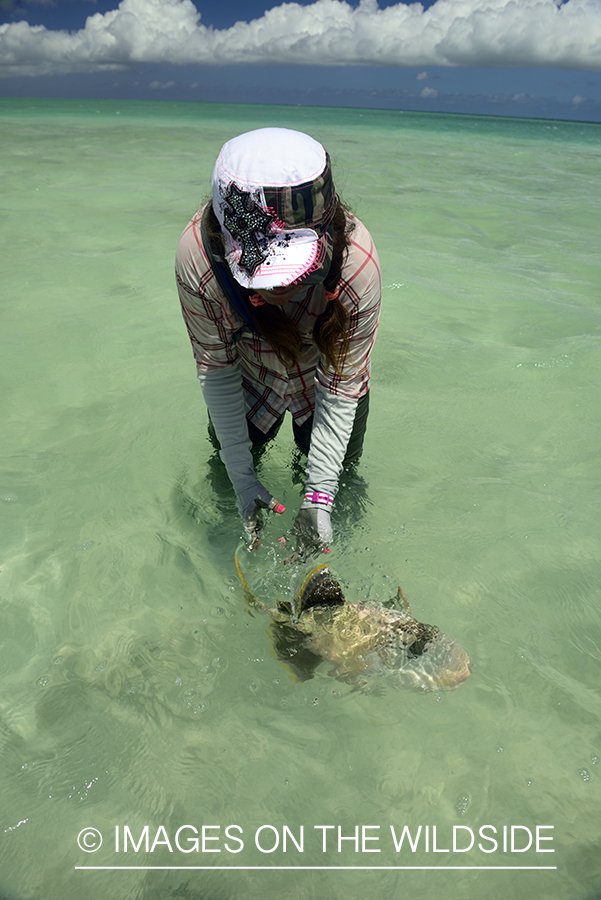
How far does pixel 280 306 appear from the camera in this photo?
185cm

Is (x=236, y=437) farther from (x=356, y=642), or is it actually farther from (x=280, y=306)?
(x=356, y=642)

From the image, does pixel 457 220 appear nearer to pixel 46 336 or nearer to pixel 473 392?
pixel 473 392

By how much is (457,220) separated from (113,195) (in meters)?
5.42

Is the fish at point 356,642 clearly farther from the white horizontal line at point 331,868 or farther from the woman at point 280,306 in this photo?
the white horizontal line at point 331,868

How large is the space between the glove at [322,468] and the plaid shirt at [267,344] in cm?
8

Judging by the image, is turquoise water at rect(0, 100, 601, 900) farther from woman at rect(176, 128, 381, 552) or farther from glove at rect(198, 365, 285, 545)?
woman at rect(176, 128, 381, 552)

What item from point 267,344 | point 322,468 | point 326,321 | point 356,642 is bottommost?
point 356,642

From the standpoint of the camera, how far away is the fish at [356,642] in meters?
1.86

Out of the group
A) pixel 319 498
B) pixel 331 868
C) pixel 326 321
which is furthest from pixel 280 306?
pixel 331 868

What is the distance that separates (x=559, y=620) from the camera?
2211mm

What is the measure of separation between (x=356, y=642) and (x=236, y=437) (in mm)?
855

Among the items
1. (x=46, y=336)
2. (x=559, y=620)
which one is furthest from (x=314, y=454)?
(x=46, y=336)

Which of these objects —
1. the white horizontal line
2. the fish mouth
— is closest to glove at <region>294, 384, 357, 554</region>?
the fish mouth

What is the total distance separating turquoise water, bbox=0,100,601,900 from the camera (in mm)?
1576
